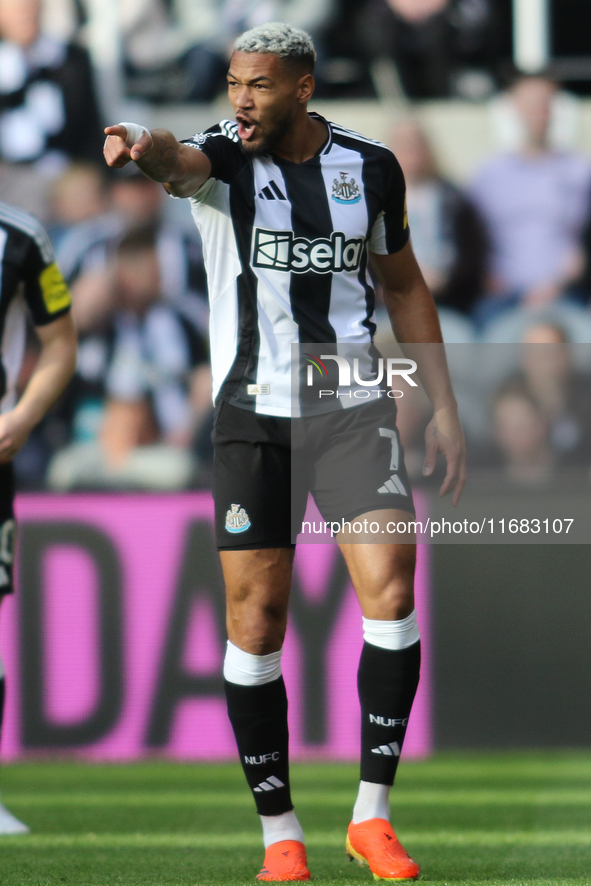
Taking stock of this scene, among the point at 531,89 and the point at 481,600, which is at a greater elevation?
the point at 531,89

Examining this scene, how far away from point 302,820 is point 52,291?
1.95 metres

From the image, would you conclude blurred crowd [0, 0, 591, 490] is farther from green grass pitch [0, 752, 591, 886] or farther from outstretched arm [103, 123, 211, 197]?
outstretched arm [103, 123, 211, 197]

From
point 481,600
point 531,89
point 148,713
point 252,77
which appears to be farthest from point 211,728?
point 531,89

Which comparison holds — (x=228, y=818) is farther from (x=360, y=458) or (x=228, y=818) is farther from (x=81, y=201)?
(x=81, y=201)

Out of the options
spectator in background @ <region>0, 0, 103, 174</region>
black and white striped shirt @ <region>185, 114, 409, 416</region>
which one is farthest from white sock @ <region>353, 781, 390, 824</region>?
spectator in background @ <region>0, 0, 103, 174</region>

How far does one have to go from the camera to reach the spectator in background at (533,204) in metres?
7.70

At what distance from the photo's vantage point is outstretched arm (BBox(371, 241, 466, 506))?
3135 millimetres

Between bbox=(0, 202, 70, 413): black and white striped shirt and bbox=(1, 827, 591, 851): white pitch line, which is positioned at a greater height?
bbox=(0, 202, 70, 413): black and white striped shirt

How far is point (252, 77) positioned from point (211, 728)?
11.5 ft

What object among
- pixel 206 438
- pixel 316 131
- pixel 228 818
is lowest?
pixel 206 438

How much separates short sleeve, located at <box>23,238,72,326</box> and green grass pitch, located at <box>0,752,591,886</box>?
161cm

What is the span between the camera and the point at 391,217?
3123mm

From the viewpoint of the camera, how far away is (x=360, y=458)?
2.97 m

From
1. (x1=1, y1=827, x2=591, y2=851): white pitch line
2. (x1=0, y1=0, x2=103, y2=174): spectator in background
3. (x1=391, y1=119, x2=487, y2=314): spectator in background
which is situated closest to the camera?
(x1=1, y1=827, x2=591, y2=851): white pitch line
